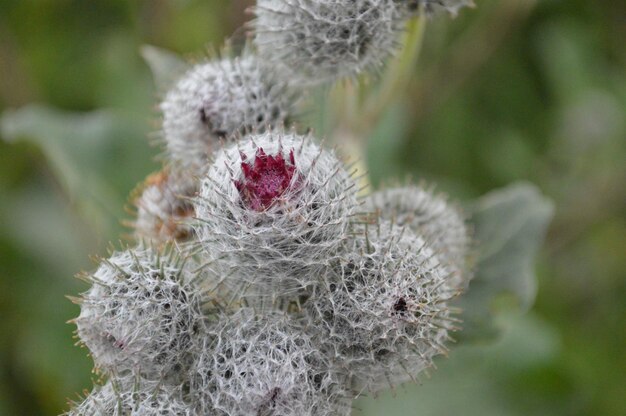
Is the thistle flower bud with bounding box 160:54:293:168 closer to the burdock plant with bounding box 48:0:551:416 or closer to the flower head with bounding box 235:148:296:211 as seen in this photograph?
the burdock plant with bounding box 48:0:551:416

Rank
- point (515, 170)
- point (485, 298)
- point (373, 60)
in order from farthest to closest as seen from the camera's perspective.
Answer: point (515, 170) → point (485, 298) → point (373, 60)

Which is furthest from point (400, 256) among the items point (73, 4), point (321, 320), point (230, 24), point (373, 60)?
point (73, 4)

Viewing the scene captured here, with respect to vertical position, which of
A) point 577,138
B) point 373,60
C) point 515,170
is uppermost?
point 577,138

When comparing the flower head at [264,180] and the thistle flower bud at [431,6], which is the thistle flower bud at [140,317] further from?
the thistle flower bud at [431,6]

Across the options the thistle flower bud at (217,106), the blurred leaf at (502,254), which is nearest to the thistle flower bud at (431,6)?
the thistle flower bud at (217,106)

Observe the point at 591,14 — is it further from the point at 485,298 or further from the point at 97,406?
the point at 97,406

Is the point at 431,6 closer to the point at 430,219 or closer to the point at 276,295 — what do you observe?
the point at 430,219
